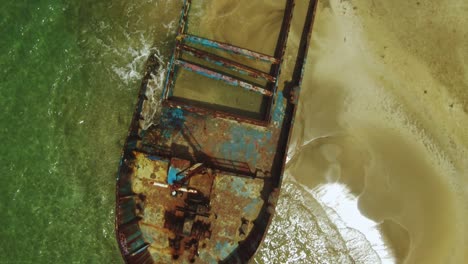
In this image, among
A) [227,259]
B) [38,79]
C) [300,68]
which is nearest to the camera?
[227,259]

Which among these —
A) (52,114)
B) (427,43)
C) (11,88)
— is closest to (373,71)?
(427,43)

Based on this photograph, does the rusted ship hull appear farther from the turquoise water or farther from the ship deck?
the turquoise water

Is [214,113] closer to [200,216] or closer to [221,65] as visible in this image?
[221,65]

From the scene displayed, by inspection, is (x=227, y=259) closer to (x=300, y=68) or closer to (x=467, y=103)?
(x=300, y=68)

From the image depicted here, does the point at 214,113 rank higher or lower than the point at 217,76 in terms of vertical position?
lower

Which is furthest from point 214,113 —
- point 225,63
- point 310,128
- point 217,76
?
point 310,128

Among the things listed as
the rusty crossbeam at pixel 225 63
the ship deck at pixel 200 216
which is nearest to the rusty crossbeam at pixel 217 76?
the rusty crossbeam at pixel 225 63
